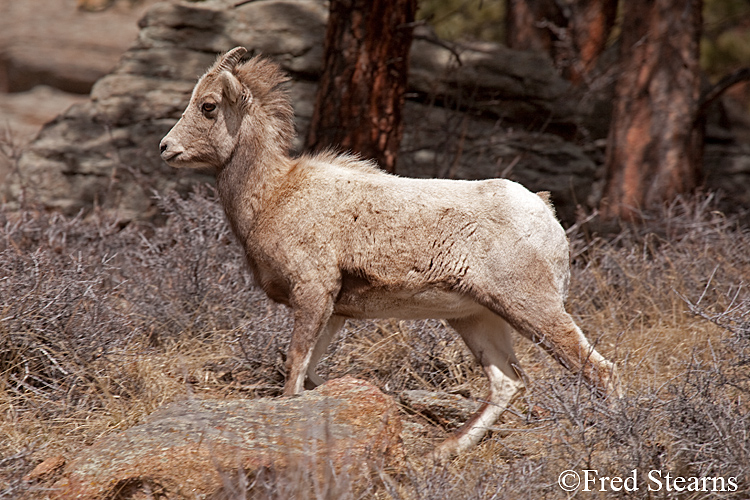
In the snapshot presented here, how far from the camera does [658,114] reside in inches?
348

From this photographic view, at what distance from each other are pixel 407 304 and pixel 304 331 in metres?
0.62

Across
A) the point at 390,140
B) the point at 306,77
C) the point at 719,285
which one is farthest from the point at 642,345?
the point at 306,77

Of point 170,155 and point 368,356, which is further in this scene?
point 368,356

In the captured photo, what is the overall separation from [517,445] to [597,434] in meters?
0.65

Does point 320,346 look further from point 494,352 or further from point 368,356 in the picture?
point 494,352

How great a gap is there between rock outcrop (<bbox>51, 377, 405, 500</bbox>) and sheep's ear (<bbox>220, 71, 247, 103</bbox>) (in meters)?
1.92

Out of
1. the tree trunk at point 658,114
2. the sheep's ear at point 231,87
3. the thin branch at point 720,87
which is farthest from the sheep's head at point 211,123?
the thin branch at point 720,87

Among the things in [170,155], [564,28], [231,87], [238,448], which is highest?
[231,87]

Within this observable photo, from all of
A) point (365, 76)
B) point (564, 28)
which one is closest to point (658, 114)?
point (365, 76)

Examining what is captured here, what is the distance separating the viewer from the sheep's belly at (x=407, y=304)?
14.6ft

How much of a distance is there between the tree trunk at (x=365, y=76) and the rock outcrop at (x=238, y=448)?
3338 millimetres

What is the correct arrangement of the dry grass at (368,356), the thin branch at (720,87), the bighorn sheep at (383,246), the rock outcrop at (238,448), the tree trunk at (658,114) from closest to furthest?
1. the rock outcrop at (238,448)
2. the dry grass at (368,356)
3. the bighorn sheep at (383,246)
4. the thin branch at (720,87)
5. the tree trunk at (658,114)

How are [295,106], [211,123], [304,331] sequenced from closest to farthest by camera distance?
1. [304,331]
2. [211,123]
3. [295,106]

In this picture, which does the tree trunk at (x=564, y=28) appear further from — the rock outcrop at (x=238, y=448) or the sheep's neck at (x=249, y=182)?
the rock outcrop at (x=238, y=448)
